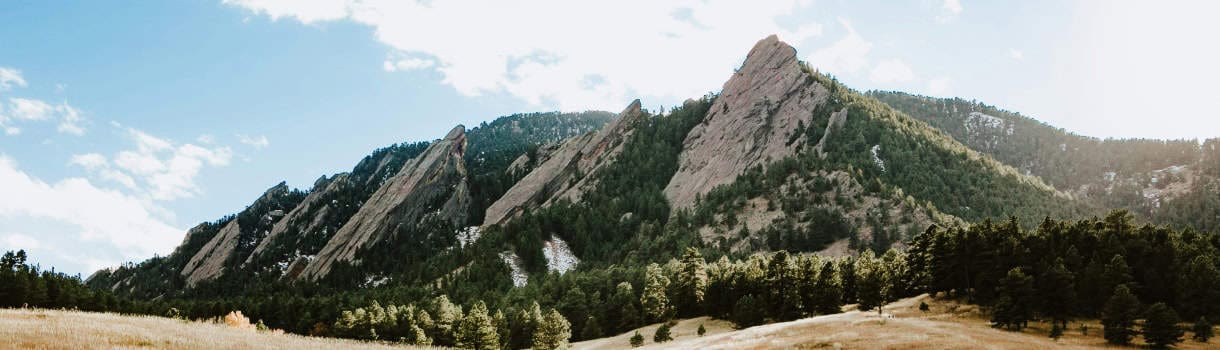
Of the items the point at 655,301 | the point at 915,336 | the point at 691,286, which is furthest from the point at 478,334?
the point at 915,336

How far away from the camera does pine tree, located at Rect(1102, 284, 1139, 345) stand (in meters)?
56.7

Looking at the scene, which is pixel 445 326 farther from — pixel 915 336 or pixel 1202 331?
pixel 1202 331

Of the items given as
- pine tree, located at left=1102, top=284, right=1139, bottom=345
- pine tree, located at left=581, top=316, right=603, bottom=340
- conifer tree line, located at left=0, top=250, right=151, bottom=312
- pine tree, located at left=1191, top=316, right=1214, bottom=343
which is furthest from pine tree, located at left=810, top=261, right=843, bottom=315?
conifer tree line, located at left=0, top=250, right=151, bottom=312

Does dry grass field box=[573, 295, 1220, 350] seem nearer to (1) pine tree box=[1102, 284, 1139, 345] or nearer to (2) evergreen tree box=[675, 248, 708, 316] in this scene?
(1) pine tree box=[1102, 284, 1139, 345]

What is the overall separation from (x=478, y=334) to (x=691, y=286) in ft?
115

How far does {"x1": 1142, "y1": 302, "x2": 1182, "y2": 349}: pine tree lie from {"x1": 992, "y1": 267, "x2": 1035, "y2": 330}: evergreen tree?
9.72m

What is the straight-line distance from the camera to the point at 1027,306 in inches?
2571

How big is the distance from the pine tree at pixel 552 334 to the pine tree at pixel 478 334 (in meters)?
5.82

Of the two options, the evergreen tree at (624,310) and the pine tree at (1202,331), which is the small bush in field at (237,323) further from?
the pine tree at (1202,331)

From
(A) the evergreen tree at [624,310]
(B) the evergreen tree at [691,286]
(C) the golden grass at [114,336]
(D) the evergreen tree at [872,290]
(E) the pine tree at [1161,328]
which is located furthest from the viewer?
(B) the evergreen tree at [691,286]

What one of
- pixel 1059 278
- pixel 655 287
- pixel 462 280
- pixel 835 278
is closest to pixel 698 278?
pixel 655 287

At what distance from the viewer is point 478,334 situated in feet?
322

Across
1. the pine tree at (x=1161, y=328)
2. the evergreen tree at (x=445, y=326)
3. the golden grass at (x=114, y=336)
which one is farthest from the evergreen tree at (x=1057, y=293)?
the evergreen tree at (x=445, y=326)

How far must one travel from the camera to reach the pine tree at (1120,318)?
186 ft
